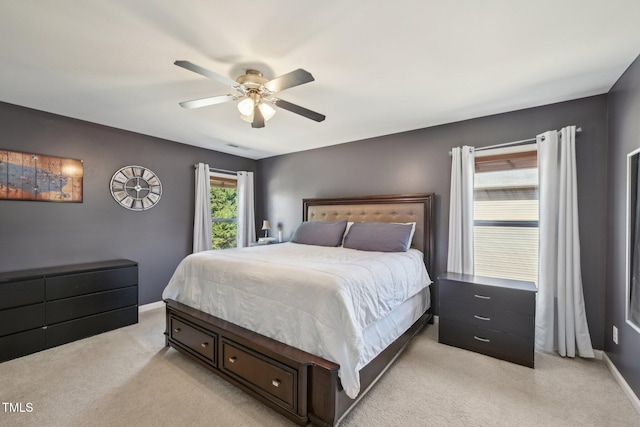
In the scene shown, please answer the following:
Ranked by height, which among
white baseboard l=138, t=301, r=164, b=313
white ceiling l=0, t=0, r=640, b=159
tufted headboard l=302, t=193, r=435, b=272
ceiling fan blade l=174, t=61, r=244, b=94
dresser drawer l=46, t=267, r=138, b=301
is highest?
white ceiling l=0, t=0, r=640, b=159

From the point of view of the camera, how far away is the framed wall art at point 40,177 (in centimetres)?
284

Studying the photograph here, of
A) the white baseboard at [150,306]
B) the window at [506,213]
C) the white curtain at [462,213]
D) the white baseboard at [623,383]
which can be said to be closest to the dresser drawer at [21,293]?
the white baseboard at [150,306]

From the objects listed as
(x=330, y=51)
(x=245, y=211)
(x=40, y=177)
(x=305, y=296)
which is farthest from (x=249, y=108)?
(x=245, y=211)

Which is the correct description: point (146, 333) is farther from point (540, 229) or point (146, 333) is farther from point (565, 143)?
point (565, 143)

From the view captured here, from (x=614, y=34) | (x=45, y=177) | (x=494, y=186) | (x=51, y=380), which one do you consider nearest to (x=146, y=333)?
(x=51, y=380)

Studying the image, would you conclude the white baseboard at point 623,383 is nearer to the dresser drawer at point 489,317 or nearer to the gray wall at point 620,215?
the gray wall at point 620,215

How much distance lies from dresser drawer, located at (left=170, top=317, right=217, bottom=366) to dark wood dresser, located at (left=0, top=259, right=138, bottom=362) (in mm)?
1167

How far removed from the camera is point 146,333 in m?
3.11

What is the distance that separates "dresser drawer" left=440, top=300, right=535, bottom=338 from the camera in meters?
2.44

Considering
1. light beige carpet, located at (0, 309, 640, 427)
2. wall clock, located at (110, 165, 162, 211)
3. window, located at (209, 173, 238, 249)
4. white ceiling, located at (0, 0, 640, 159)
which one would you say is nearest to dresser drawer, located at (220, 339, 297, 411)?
light beige carpet, located at (0, 309, 640, 427)

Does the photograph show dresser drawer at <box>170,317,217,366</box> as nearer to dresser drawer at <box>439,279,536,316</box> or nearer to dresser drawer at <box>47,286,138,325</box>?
dresser drawer at <box>47,286,138,325</box>

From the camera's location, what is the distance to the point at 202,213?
443cm

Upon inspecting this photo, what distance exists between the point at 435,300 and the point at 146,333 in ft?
11.5

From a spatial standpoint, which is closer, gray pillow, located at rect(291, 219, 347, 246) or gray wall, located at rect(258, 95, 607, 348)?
gray wall, located at rect(258, 95, 607, 348)
